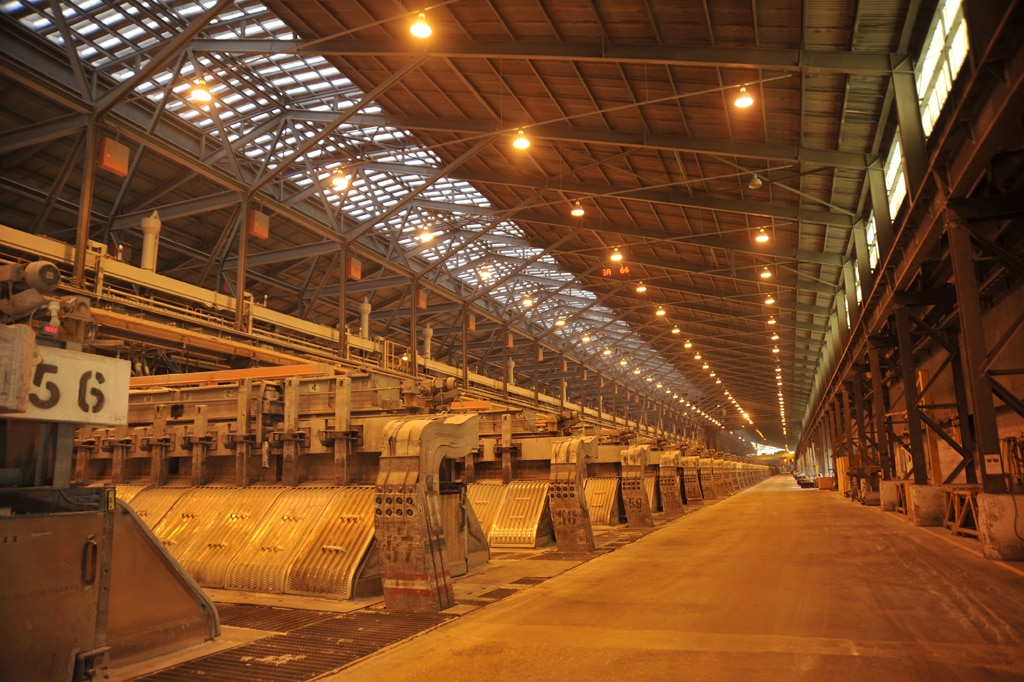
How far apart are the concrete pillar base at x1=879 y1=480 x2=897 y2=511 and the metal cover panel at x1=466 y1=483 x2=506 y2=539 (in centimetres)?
1538

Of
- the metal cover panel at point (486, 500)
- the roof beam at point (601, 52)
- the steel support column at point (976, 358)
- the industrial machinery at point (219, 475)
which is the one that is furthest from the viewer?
the metal cover panel at point (486, 500)

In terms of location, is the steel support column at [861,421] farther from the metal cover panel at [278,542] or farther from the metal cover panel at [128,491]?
the metal cover panel at [128,491]

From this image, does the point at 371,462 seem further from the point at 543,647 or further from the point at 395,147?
the point at 395,147

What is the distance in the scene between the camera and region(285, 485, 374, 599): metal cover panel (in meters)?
8.53

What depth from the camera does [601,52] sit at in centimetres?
1516

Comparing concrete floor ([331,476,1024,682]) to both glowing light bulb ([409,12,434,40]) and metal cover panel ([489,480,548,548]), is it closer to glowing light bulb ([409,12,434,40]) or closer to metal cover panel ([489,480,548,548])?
metal cover panel ([489,480,548,548])

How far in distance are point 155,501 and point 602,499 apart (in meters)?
12.4

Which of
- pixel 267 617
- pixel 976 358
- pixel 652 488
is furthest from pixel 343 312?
pixel 976 358

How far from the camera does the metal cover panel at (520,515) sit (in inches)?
566

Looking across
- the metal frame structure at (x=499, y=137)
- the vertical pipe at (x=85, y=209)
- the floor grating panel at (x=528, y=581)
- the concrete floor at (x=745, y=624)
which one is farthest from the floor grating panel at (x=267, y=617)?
the vertical pipe at (x=85, y=209)

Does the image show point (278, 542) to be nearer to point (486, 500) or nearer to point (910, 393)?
point (486, 500)

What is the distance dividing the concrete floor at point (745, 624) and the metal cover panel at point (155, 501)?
607 cm

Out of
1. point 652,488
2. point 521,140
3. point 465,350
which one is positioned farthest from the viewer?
point 465,350

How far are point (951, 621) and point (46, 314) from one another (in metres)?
8.56
